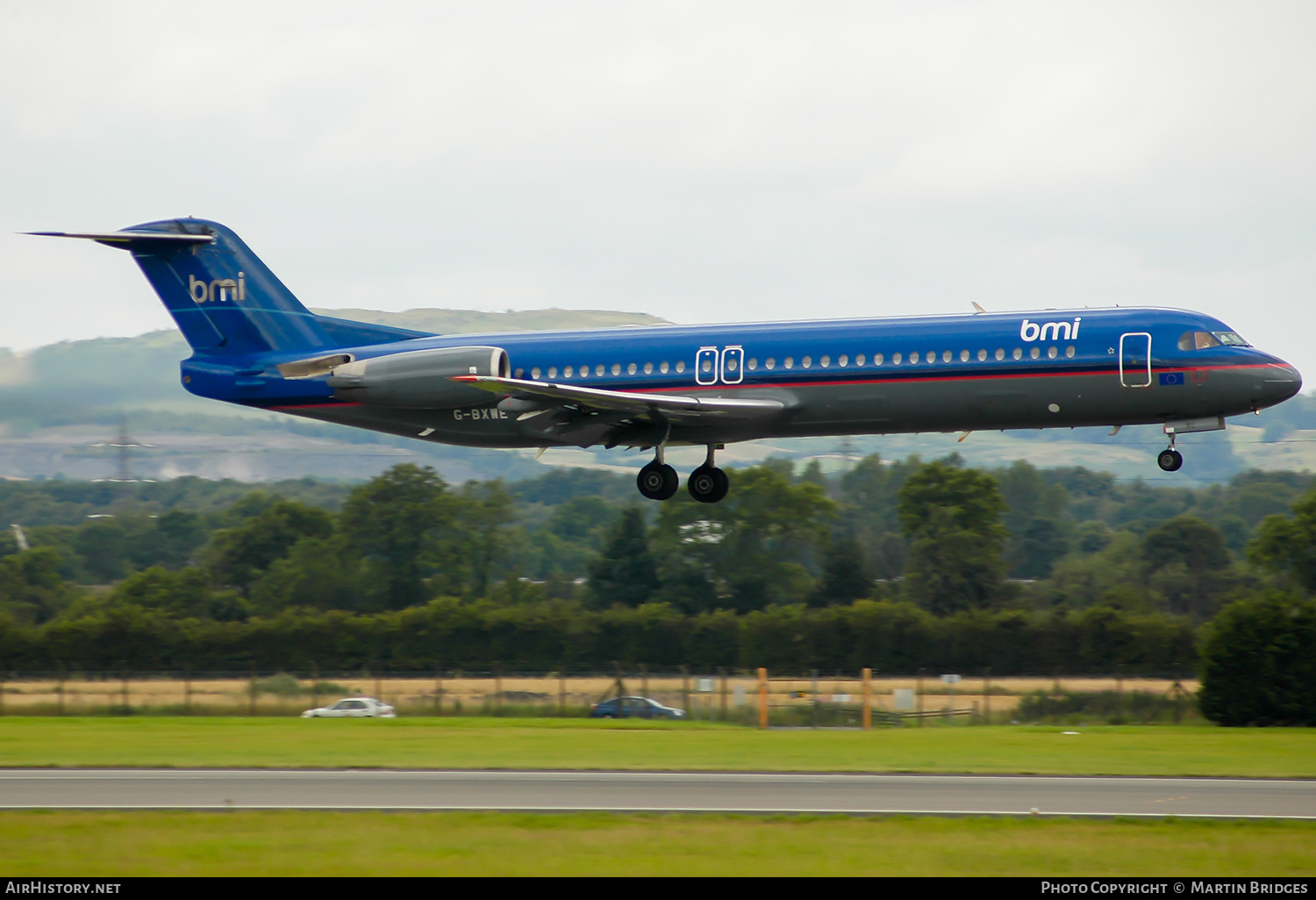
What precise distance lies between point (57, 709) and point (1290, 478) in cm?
9485

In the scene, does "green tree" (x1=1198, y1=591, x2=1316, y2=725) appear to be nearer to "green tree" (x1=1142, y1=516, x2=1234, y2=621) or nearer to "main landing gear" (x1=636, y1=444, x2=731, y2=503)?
"main landing gear" (x1=636, y1=444, x2=731, y2=503)

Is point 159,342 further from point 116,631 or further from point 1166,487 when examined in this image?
point 1166,487

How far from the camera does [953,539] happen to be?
70.8 meters

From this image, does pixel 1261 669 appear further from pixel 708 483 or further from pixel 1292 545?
pixel 708 483

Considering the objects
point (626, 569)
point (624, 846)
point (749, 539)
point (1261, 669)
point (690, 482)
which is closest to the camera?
point (624, 846)

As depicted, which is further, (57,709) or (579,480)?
(579,480)

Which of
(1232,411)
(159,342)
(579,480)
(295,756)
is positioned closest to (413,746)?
(295,756)

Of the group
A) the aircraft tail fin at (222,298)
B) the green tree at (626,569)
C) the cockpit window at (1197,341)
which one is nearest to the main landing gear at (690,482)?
the aircraft tail fin at (222,298)

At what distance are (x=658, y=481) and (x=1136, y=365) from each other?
10.4 meters

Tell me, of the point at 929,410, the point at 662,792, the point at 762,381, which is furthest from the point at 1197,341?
the point at 662,792

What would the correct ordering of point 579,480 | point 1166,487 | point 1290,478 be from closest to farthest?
point 1290,478
point 579,480
point 1166,487

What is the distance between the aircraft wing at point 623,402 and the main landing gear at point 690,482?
2752 mm

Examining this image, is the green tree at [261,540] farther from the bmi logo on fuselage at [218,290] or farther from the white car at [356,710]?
the bmi logo on fuselage at [218,290]

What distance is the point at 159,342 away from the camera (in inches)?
3300
